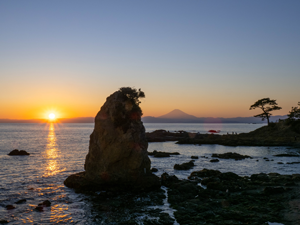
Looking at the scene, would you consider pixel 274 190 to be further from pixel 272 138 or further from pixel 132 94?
pixel 272 138

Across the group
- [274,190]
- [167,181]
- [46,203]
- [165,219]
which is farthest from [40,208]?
[274,190]

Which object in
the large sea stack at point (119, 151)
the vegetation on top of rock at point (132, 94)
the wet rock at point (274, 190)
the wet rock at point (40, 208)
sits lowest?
the wet rock at point (40, 208)

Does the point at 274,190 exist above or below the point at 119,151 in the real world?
below

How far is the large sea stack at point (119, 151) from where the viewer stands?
27.5m

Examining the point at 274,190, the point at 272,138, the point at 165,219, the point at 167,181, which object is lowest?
the point at 167,181

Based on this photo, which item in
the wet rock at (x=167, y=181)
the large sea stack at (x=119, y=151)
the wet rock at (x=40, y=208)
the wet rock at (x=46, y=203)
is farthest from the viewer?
the wet rock at (x=167, y=181)

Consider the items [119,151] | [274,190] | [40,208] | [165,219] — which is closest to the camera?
[165,219]

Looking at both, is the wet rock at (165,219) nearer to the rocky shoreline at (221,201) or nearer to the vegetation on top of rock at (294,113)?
the rocky shoreline at (221,201)

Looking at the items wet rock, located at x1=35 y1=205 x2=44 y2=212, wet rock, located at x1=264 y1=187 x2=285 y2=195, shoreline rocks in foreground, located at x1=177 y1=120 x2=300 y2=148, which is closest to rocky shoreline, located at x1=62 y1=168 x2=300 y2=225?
wet rock, located at x1=264 y1=187 x2=285 y2=195

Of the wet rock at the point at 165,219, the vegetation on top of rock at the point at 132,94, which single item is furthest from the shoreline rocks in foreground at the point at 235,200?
the vegetation on top of rock at the point at 132,94

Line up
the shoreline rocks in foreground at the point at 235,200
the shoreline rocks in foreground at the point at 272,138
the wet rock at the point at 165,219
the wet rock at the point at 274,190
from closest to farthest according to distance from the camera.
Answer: the wet rock at the point at 165,219
the shoreline rocks in foreground at the point at 235,200
the wet rock at the point at 274,190
the shoreline rocks in foreground at the point at 272,138

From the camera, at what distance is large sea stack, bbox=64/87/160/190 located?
27.5m

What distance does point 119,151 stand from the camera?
27.8 meters

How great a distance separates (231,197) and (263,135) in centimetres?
8122
